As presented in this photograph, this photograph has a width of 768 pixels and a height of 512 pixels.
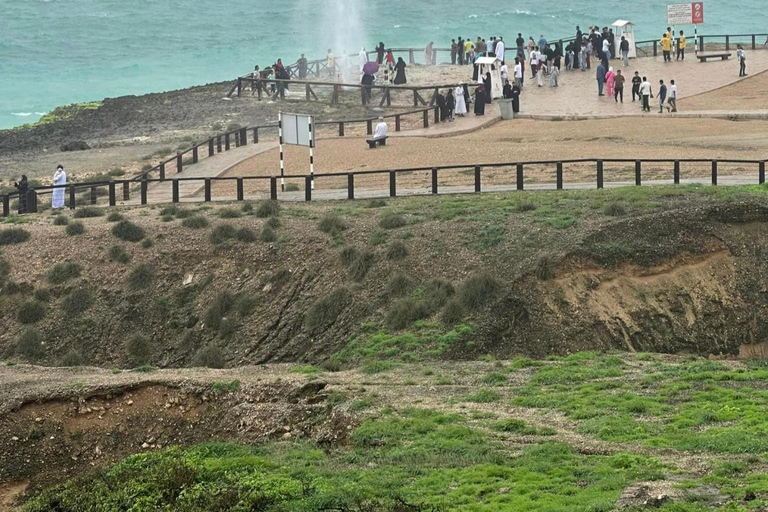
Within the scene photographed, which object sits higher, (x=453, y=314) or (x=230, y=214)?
(x=230, y=214)

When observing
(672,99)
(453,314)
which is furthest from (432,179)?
(672,99)

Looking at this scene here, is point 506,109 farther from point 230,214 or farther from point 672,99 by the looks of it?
point 230,214

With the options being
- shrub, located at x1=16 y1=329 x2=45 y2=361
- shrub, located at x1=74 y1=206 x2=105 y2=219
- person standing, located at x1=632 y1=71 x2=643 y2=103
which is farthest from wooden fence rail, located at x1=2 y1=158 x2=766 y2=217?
person standing, located at x1=632 y1=71 x2=643 y2=103

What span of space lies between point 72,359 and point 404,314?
6.90 metres

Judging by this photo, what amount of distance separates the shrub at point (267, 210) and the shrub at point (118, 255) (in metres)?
3.51

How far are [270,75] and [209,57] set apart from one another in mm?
68016

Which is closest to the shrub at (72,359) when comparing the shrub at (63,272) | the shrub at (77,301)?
the shrub at (77,301)

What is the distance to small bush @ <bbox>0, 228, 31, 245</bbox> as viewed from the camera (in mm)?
33531

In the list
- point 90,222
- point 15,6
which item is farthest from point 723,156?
point 15,6

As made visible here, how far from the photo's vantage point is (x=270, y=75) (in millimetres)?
67500

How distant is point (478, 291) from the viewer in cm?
2631

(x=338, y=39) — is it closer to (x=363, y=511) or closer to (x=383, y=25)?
(x=383, y=25)

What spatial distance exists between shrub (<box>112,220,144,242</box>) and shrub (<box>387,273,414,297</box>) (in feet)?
25.2

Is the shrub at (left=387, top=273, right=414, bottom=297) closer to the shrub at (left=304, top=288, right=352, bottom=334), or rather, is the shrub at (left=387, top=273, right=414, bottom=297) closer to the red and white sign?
the shrub at (left=304, top=288, right=352, bottom=334)
